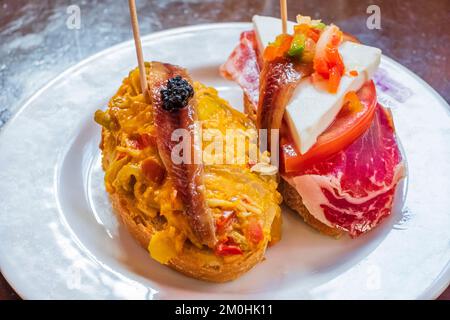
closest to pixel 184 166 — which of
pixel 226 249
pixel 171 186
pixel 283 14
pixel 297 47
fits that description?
pixel 171 186

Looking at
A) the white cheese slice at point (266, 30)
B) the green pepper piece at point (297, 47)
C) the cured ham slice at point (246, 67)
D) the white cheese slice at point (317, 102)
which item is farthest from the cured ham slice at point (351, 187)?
the white cheese slice at point (266, 30)

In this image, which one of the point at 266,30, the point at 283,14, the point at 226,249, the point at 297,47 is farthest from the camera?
the point at 266,30

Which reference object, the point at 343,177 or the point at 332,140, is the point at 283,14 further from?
the point at 343,177

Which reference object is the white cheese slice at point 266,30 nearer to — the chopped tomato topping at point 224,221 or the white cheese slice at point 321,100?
the white cheese slice at point 321,100

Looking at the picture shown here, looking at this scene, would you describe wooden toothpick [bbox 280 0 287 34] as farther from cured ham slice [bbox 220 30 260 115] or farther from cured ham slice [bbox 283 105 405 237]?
A: cured ham slice [bbox 283 105 405 237]

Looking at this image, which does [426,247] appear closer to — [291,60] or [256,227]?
[256,227]

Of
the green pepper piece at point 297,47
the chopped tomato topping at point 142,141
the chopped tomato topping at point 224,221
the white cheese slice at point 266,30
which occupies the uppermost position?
the green pepper piece at point 297,47

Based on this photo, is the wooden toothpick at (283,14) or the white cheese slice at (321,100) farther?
the wooden toothpick at (283,14)
